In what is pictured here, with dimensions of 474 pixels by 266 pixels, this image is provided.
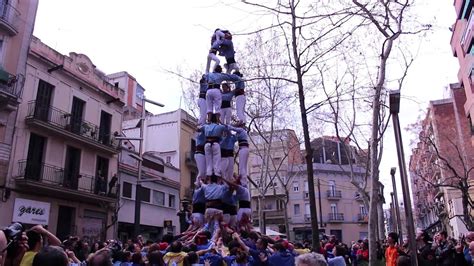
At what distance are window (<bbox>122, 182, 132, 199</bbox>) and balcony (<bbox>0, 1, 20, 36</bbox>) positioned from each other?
10.8m

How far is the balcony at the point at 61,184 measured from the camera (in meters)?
19.6

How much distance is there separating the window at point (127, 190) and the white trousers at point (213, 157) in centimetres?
1605

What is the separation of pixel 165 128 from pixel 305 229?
958 inches

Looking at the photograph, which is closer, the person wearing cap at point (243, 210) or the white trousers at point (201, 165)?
the person wearing cap at point (243, 210)

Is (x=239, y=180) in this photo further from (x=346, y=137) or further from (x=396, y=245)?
(x=346, y=137)

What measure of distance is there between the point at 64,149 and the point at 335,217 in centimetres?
3766

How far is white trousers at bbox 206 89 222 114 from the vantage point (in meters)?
12.5

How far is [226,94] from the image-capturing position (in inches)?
510

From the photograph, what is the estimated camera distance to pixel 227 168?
12.2 metres

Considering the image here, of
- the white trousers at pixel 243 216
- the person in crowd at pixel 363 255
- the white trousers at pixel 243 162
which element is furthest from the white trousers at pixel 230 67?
the person in crowd at pixel 363 255

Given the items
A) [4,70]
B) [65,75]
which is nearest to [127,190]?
[65,75]

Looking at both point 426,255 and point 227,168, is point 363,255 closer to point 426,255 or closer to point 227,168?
point 227,168

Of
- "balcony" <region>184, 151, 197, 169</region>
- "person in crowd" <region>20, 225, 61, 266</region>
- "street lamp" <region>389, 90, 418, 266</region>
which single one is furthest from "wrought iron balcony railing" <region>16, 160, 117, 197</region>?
"street lamp" <region>389, 90, 418, 266</region>

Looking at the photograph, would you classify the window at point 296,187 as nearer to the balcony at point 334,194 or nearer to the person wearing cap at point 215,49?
the balcony at point 334,194
